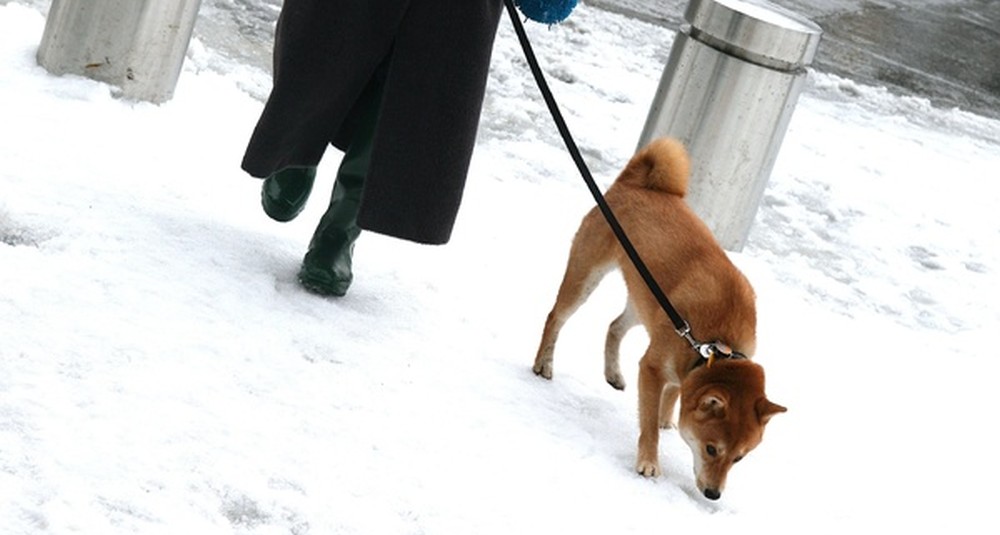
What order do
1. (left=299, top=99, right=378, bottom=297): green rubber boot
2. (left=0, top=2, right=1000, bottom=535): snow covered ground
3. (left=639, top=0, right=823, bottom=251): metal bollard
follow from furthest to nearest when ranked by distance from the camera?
(left=639, top=0, right=823, bottom=251): metal bollard → (left=299, top=99, right=378, bottom=297): green rubber boot → (left=0, top=2, right=1000, bottom=535): snow covered ground

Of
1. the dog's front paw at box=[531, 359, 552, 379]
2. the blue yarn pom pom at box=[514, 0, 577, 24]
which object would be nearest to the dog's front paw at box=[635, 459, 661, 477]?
the dog's front paw at box=[531, 359, 552, 379]

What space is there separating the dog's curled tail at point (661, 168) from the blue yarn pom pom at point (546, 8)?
25.0 inches

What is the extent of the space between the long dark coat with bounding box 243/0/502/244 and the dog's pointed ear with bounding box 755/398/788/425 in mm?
1109

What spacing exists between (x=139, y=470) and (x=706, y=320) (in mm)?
1893

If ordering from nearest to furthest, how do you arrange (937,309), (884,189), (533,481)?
(533,481) < (937,309) < (884,189)

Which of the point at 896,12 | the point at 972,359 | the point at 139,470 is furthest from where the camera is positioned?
the point at 896,12

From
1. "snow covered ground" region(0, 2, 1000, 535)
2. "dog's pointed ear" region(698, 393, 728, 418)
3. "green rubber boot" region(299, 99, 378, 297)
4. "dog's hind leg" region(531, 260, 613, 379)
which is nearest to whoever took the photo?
"snow covered ground" region(0, 2, 1000, 535)

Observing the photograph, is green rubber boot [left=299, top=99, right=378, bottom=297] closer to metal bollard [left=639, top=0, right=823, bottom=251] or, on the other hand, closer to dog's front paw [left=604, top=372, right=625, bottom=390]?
dog's front paw [left=604, top=372, right=625, bottom=390]

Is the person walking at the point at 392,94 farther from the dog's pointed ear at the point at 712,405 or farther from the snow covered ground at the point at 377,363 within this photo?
the dog's pointed ear at the point at 712,405

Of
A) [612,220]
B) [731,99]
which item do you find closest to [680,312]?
[612,220]

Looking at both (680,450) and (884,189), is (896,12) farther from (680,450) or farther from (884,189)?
(680,450)

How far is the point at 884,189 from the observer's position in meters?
9.45

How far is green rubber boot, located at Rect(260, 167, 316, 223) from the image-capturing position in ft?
16.6

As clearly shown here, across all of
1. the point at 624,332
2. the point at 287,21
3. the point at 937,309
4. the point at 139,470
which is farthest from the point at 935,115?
the point at 139,470
